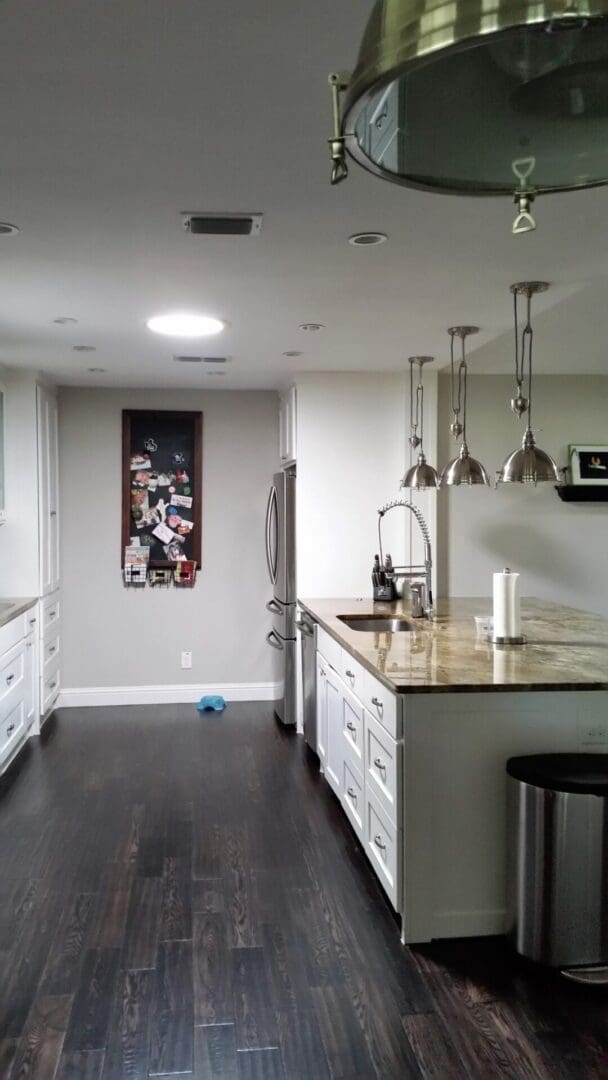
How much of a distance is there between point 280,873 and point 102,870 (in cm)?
69

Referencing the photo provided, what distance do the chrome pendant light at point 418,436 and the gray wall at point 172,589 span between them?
1.22 metres

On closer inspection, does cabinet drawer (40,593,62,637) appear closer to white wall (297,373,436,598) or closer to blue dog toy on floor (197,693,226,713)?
blue dog toy on floor (197,693,226,713)

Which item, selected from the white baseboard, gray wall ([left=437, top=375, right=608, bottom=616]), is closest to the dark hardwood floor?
the white baseboard

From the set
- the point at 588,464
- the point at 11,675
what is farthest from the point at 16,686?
the point at 588,464

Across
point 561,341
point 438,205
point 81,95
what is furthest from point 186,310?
point 561,341

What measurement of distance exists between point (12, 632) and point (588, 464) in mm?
3896

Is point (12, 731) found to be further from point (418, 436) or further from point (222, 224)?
point (222, 224)

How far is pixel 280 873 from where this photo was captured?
3109 mm

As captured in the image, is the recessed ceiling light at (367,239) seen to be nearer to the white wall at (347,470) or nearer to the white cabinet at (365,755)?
the white cabinet at (365,755)

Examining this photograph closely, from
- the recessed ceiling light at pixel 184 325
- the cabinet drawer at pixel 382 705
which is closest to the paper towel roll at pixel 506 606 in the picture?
the cabinet drawer at pixel 382 705

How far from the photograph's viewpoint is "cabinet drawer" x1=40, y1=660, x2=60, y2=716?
518 centimetres

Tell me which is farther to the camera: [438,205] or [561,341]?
[561,341]

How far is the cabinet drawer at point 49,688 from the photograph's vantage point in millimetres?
5180

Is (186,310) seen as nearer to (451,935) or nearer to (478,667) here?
(478,667)
